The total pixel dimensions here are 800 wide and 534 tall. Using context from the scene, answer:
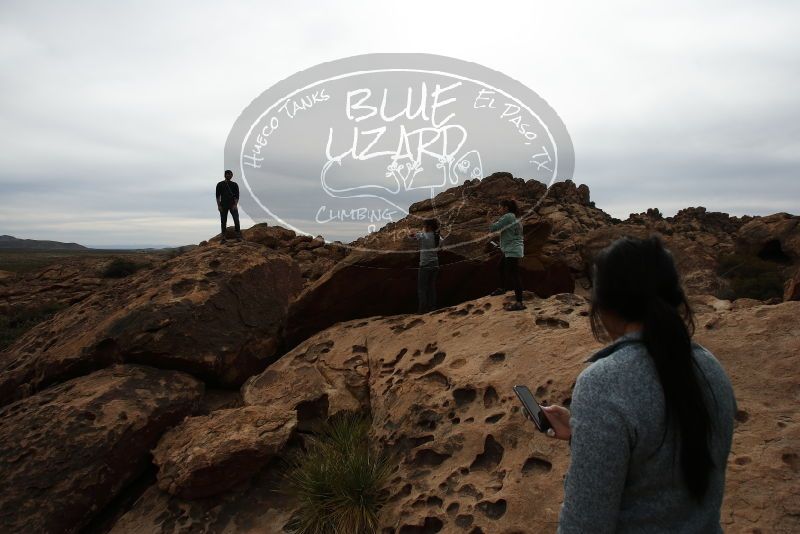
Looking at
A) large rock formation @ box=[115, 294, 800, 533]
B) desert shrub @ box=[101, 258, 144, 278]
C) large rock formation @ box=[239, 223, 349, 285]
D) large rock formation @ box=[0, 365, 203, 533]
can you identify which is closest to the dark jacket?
large rock formation @ box=[115, 294, 800, 533]

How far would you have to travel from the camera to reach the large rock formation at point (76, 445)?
5.30m

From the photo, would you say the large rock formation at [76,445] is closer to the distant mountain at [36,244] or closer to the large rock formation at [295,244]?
the large rock formation at [295,244]

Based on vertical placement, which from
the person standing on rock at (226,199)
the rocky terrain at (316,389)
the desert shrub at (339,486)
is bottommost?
the desert shrub at (339,486)

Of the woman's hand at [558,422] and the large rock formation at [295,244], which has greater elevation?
the large rock formation at [295,244]

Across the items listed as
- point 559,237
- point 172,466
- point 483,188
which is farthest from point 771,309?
point 483,188

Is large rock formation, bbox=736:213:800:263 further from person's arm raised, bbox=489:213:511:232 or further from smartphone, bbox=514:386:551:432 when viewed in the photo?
smartphone, bbox=514:386:551:432

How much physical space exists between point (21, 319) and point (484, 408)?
16721mm

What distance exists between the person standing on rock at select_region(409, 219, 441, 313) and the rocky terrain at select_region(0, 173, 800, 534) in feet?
1.27

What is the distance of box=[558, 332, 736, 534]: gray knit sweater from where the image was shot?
1412mm

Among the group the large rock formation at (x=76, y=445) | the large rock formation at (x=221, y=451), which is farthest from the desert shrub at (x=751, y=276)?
the large rock formation at (x=76, y=445)

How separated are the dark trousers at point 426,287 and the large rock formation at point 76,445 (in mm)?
3594

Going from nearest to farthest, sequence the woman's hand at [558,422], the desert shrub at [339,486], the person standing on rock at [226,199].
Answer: the woman's hand at [558,422]
the desert shrub at [339,486]
the person standing on rock at [226,199]

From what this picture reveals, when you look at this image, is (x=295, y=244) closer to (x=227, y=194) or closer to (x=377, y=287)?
(x=227, y=194)

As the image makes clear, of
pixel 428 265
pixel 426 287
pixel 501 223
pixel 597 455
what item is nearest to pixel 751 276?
pixel 426 287
